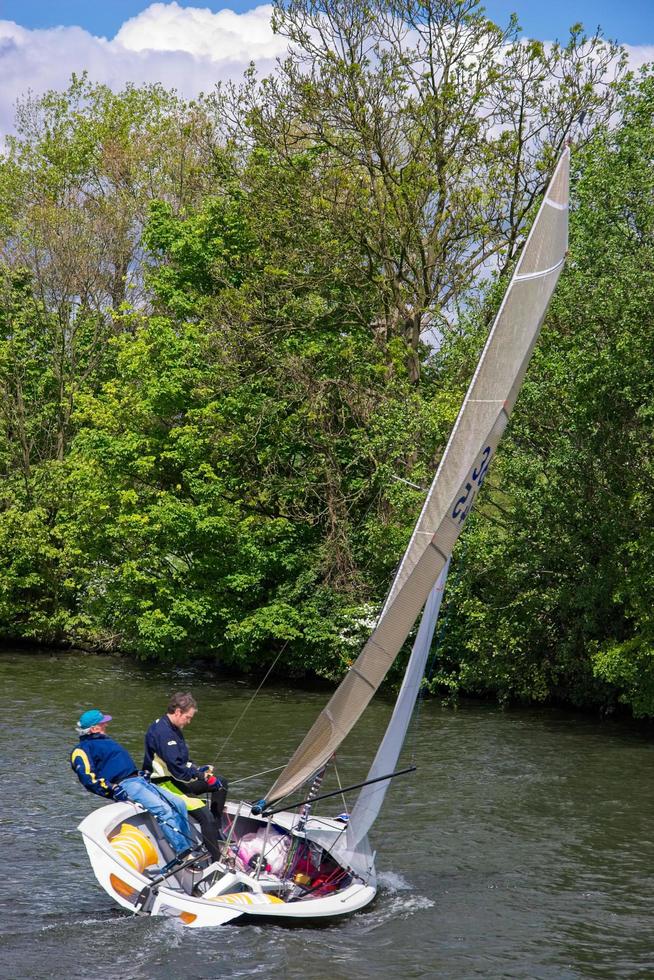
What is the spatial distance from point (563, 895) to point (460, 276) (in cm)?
1855

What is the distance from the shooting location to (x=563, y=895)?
1362cm

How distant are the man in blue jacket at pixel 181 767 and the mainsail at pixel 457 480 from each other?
2.70 feet

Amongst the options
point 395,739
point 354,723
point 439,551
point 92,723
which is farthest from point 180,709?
point 439,551

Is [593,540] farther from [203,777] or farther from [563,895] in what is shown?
[203,777]

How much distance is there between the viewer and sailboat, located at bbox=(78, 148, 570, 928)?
1131 centimetres

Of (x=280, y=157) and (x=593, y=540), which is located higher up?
(x=280, y=157)

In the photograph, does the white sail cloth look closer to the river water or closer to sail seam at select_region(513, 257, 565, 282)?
the river water

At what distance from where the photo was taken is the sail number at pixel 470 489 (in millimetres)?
11438

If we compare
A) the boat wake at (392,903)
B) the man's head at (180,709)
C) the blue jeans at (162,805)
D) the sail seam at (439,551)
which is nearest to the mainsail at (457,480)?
the sail seam at (439,551)

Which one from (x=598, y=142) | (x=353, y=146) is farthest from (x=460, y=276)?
(x=598, y=142)

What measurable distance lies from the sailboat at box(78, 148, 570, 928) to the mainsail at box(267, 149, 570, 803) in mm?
12

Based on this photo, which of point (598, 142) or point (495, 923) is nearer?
point (495, 923)

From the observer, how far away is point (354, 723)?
39.2ft

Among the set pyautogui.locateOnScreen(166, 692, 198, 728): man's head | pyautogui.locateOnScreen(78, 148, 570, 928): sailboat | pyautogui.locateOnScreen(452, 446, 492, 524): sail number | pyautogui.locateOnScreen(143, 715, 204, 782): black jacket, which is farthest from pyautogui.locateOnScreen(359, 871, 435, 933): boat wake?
pyautogui.locateOnScreen(452, 446, 492, 524): sail number
